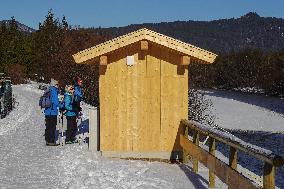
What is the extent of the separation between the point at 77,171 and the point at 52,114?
10.7 feet

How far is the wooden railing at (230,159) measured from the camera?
216 inches

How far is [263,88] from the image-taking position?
70125 millimetres

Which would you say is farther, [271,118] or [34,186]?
[271,118]

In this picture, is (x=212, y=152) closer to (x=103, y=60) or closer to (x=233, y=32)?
(x=103, y=60)

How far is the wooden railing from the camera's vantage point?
216 inches

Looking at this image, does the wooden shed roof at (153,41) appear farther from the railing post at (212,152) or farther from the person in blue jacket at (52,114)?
the railing post at (212,152)

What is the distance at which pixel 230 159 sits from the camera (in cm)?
711

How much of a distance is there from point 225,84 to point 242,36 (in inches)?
4151

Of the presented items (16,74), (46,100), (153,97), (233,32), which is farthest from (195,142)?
(233,32)

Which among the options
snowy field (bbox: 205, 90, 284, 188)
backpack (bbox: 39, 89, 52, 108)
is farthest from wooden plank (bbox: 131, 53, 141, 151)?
snowy field (bbox: 205, 90, 284, 188)

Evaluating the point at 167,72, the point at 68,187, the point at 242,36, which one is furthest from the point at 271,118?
the point at 242,36

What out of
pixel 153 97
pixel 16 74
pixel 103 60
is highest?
pixel 103 60

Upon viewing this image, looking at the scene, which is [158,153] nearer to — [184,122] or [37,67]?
[184,122]

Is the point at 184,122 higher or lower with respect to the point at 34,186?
higher
